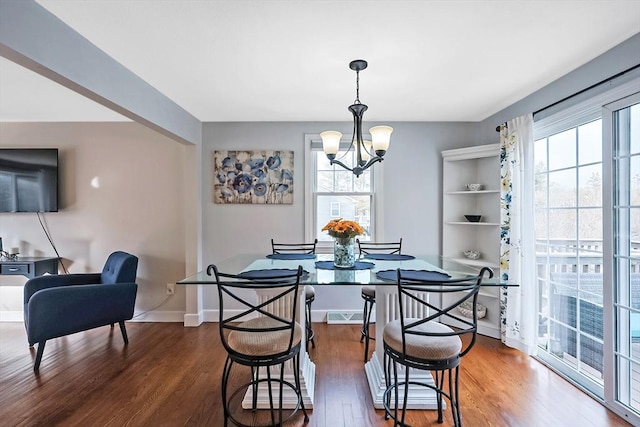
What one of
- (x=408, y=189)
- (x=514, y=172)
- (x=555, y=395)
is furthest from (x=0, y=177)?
(x=555, y=395)

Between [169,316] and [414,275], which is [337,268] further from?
[169,316]

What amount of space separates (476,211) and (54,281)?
15.0 feet

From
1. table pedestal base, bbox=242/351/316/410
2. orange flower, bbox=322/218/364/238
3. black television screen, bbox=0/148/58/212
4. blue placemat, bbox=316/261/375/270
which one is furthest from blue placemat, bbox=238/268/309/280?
black television screen, bbox=0/148/58/212

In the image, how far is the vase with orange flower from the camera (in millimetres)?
2088

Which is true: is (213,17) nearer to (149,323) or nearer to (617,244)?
(617,244)

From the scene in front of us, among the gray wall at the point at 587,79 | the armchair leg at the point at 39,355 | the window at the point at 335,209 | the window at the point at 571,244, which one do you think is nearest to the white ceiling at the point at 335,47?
the gray wall at the point at 587,79

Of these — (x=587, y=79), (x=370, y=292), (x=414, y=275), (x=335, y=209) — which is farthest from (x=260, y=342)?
(x=587, y=79)

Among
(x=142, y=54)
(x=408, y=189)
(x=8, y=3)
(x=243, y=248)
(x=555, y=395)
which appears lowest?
(x=555, y=395)

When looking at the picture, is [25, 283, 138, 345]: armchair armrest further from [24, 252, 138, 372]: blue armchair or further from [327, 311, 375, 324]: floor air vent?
[327, 311, 375, 324]: floor air vent

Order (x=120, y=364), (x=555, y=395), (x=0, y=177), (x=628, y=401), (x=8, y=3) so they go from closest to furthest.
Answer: (x=8, y=3) → (x=628, y=401) → (x=555, y=395) → (x=120, y=364) → (x=0, y=177)

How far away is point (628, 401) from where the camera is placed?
74.0 inches

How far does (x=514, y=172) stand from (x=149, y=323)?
13.9 ft

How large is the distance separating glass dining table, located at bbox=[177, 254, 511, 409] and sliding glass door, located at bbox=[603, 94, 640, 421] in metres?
0.88

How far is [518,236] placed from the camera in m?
2.71
